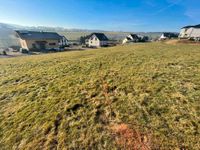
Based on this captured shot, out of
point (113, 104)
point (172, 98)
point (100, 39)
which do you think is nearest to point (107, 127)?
point (113, 104)

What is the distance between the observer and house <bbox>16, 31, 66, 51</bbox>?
1688 inches

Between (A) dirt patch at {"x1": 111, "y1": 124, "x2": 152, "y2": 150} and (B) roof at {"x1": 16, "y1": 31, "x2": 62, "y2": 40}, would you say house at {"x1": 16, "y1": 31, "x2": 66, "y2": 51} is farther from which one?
(A) dirt patch at {"x1": 111, "y1": 124, "x2": 152, "y2": 150}

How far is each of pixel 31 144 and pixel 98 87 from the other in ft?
14.1

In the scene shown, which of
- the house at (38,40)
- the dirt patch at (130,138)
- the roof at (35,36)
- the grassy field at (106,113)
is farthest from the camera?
the roof at (35,36)

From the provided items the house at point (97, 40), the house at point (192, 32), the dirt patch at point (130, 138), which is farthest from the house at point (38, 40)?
the dirt patch at point (130, 138)

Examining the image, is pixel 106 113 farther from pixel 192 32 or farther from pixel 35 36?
pixel 192 32

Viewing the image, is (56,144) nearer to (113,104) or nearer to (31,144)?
(31,144)

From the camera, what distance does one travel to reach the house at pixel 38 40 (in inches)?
1688

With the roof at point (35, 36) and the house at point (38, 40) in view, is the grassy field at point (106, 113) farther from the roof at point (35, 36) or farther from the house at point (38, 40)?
the roof at point (35, 36)

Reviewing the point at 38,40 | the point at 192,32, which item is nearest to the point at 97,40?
the point at 38,40

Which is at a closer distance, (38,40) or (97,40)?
(38,40)

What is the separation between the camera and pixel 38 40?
44062mm

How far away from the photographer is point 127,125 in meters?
5.09

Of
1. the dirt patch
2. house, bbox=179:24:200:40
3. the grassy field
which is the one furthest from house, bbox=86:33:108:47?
the dirt patch
